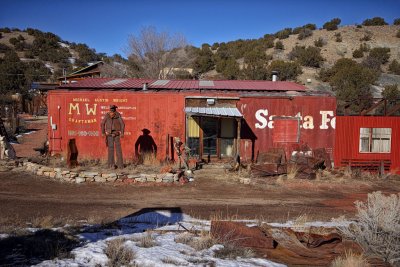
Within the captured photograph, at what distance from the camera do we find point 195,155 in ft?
49.8

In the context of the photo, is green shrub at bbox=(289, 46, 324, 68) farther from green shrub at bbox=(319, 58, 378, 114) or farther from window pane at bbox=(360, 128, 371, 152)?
window pane at bbox=(360, 128, 371, 152)

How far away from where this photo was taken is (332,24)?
47.8m

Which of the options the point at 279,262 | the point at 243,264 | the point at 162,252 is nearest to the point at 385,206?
the point at 279,262

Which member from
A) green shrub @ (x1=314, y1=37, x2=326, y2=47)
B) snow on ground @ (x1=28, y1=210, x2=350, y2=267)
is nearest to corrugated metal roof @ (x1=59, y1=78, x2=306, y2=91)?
snow on ground @ (x1=28, y1=210, x2=350, y2=267)

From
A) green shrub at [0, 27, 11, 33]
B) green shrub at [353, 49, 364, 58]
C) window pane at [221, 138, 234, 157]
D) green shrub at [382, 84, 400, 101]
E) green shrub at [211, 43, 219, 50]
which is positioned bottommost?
window pane at [221, 138, 234, 157]

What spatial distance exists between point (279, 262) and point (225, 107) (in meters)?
10.4

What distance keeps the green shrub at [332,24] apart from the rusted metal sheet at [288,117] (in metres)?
37.5

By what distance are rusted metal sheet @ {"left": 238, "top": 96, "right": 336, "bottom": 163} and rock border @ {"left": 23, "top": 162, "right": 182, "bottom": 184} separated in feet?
15.0

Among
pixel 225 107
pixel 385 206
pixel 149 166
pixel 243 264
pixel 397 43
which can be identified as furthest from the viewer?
pixel 397 43

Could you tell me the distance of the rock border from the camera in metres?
11.8

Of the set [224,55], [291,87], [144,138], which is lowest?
[144,138]

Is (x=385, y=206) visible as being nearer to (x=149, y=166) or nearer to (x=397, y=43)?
(x=149, y=166)

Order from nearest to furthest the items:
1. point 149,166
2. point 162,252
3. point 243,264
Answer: point 243,264 < point 162,252 < point 149,166

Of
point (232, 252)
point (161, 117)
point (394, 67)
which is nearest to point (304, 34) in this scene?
point (394, 67)
